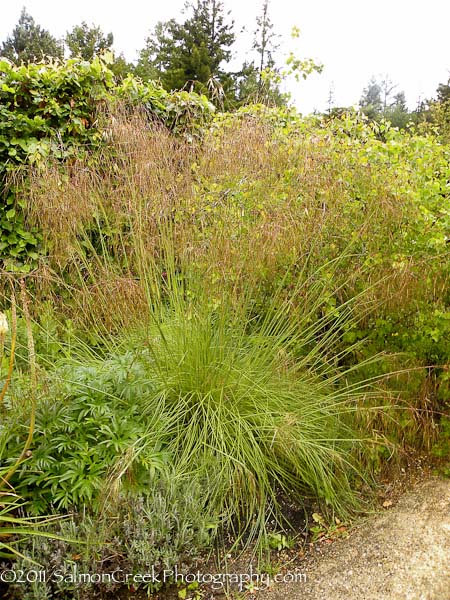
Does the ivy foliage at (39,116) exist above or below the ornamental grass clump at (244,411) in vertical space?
above

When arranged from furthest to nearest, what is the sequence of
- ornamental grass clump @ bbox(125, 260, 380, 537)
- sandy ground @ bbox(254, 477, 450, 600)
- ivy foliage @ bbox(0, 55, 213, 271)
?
ivy foliage @ bbox(0, 55, 213, 271) < ornamental grass clump @ bbox(125, 260, 380, 537) < sandy ground @ bbox(254, 477, 450, 600)

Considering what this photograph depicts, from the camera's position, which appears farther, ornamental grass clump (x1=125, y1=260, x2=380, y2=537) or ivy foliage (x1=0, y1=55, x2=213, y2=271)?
ivy foliage (x1=0, y1=55, x2=213, y2=271)

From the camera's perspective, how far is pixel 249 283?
108 inches

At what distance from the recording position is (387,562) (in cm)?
209

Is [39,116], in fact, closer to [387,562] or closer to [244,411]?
[244,411]

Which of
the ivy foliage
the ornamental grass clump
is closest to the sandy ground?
the ornamental grass clump

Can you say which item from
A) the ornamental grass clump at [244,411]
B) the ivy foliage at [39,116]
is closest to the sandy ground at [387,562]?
the ornamental grass clump at [244,411]

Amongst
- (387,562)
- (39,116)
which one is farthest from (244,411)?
(39,116)

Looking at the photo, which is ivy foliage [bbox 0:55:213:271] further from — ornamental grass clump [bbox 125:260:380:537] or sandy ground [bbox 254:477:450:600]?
sandy ground [bbox 254:477:450:600]

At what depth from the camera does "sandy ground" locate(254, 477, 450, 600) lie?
1935 mm

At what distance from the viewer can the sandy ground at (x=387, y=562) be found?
1935 mm

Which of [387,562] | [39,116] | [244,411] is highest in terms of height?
[39,116]

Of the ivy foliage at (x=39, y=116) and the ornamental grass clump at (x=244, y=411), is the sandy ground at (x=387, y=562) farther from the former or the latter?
the ivy foliage at (x=39, y=116)

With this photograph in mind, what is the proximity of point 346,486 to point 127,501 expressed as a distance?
1.29m
